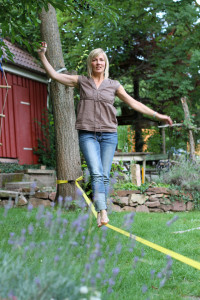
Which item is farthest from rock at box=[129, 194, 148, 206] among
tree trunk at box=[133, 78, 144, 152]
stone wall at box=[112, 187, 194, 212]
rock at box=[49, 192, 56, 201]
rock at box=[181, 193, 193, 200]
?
tree trunk at box=[133, 78, 144, 152]

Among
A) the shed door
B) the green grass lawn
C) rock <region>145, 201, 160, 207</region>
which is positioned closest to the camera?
the green grass lawn

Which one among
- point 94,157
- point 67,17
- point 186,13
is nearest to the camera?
point 94,157

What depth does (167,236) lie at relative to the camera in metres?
4.67

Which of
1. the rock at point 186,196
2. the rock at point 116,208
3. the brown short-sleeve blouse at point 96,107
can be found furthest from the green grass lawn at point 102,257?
the rock at point 186,196

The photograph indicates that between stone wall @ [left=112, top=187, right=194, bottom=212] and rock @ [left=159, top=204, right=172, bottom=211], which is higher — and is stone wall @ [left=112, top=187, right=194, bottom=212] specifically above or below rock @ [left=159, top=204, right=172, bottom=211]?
above

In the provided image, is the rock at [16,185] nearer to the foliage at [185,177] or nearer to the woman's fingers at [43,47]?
the foliage at [185,177]

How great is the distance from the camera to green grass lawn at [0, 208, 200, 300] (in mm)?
1902

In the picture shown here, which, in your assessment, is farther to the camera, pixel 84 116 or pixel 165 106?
pixel 165 106

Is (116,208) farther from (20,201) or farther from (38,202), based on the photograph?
(20,201)

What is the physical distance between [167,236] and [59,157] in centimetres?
256

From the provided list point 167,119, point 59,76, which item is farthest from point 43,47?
point 167,119

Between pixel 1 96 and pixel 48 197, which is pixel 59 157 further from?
pixel 1 96

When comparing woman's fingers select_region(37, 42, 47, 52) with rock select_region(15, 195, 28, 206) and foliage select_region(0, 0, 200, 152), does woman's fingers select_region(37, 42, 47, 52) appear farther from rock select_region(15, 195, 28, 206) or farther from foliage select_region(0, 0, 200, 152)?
foliage select_region(0, 0, 200, 152)

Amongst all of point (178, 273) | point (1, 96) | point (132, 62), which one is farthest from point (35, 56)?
point (178, 273)
